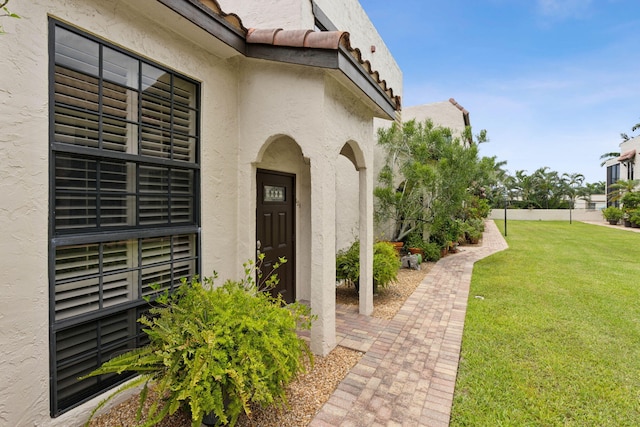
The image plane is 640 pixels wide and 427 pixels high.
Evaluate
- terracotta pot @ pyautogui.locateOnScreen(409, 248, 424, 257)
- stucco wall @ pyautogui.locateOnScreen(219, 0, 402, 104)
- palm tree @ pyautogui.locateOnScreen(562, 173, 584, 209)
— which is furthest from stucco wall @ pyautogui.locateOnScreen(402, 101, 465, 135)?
palm tree @ pyautogui.locateOnScreen(562, 173, 584, 209)

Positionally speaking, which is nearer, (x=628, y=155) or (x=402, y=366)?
(x=402, y=366)

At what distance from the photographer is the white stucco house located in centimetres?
261

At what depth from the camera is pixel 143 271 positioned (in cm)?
369

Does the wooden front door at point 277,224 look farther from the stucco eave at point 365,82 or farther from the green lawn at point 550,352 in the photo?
the green lawn at point 550,352

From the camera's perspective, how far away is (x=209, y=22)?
376 centimetres

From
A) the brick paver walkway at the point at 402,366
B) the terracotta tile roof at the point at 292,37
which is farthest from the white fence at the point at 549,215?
the terracotta tile roof at the point at 292,37

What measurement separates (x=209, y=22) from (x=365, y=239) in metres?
4.36

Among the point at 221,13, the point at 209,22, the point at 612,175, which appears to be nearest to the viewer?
the point at 209,22

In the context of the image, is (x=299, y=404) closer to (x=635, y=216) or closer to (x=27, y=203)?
(x=27, y=203)

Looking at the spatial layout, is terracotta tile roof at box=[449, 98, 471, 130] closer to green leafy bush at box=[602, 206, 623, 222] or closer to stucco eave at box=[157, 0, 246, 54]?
stucco eave at box=[157, 0, 246, 54]

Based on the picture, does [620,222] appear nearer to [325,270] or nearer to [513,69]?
[513,69]

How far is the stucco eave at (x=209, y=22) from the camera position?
3377mm

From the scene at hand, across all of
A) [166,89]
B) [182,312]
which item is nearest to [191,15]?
[166,89]

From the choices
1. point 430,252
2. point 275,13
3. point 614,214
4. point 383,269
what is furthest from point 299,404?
point 614,214
